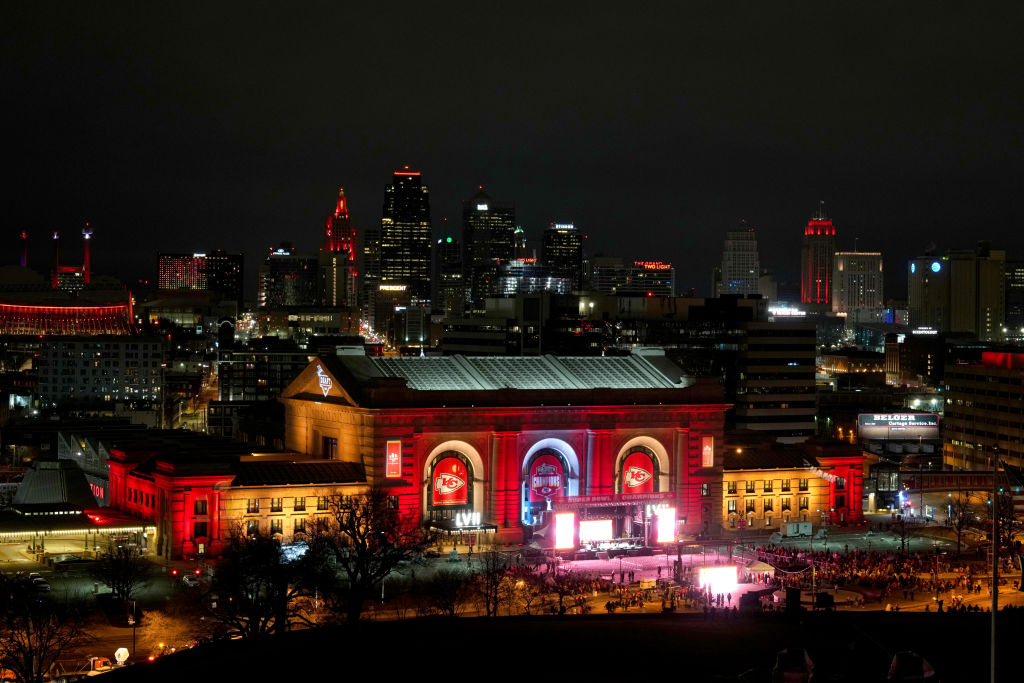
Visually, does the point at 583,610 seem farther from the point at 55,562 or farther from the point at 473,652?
the point at 55,562

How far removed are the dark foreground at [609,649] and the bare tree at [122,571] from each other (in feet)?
62.1

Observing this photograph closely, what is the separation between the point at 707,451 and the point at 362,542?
40585 millimetres

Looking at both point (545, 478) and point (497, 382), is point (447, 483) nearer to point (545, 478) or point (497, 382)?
point (545, 478)

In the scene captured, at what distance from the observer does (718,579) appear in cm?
9144

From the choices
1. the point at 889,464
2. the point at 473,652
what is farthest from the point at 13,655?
the point at 889,464

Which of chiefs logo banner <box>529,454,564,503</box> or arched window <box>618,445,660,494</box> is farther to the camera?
arched window <box>618,445,660,494</box>

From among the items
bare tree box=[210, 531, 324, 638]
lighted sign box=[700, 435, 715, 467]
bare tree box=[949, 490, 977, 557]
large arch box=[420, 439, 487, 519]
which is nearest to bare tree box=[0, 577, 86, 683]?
bare tree box=[210, 531, 324, 638]

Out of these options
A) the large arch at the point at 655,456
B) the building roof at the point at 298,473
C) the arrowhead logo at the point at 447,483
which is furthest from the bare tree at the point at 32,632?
the large arch at the point at 655,456

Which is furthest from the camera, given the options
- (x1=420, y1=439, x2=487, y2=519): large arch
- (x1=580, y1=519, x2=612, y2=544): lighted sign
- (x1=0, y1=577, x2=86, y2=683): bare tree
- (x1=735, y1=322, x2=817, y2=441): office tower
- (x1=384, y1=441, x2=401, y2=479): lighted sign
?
(x1=735, y1=322, x2=817, y2=441): office tower

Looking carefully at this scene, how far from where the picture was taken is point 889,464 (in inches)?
5330

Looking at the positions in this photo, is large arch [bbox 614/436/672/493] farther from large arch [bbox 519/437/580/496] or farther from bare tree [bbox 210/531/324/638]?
bare tree [bbox 210/531/324/638]

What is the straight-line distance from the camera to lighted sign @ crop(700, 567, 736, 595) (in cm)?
9094

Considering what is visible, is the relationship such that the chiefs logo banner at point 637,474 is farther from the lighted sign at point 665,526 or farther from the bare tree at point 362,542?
the bare tree at point 362,542

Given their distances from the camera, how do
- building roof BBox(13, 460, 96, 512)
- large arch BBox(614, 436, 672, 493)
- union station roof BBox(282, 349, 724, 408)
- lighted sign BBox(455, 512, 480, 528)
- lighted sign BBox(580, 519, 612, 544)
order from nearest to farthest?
1. lighted sign BBox(580, 519, 612, 544)
2. building roof BBox(13, 460, 96, 512)
3. lighted sign BBox(455, 512, 480, 528)
4. union station roof BBox(282, 349, 724, 408)
5. large arch BBox(614, 436, 672, 493)
